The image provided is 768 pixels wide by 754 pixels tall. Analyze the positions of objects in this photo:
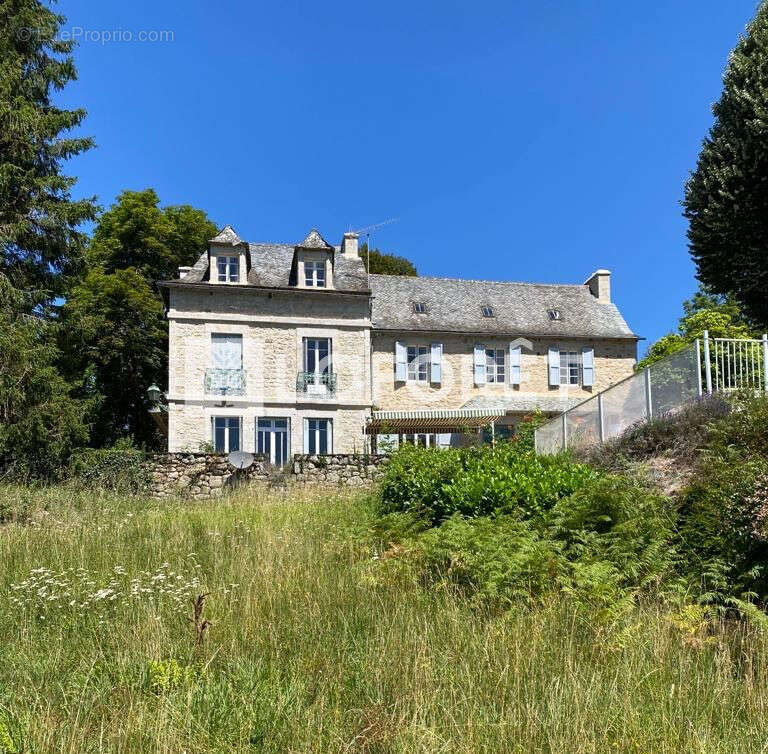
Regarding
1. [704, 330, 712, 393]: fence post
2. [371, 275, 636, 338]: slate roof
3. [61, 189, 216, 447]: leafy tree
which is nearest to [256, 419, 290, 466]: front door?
[61, 189, 216, 447]: leafy tree

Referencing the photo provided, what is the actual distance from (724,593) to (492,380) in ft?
78.9

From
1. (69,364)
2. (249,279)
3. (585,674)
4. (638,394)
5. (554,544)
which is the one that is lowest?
(585,674)

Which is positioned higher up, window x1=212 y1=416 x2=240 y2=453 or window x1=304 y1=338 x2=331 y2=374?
window x1=304 y1=338 x2=331 y2=374

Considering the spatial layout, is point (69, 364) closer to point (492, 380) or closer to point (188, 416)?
point (188, 416)

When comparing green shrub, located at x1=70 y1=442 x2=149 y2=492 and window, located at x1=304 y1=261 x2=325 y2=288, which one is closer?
green shrub, located at x1=70 y1=442 x2=149 y2=492

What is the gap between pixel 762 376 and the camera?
13.1 metres

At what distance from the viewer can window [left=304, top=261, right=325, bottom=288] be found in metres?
28.0

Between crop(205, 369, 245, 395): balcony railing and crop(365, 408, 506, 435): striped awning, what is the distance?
494 cm

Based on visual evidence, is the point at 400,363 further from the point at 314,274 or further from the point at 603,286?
the point at 603,286

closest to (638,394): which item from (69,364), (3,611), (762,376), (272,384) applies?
(762,376)

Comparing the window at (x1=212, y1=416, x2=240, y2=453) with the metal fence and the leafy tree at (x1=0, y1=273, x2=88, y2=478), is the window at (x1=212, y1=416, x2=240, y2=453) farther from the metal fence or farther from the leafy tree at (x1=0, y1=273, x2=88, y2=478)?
the metal fence

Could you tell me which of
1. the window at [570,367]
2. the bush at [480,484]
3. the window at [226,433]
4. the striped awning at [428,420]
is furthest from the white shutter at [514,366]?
the bush at [480,484]

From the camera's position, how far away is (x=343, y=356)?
27.8 meters

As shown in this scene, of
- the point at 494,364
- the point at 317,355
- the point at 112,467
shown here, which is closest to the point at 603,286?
the point at 494,364
